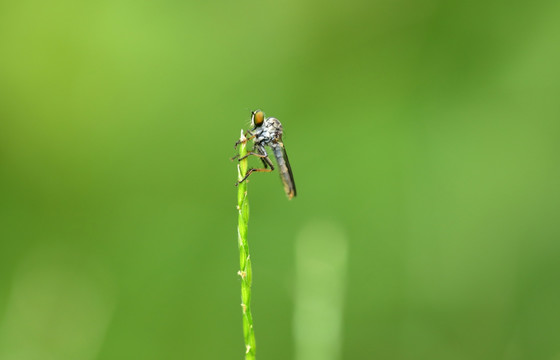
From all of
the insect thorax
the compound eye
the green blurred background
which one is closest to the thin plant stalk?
the compound eye

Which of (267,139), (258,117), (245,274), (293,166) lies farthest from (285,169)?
(245,274)

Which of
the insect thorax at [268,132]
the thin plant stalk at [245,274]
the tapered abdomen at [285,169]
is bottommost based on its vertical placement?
the thin plant stalk at [245,274]

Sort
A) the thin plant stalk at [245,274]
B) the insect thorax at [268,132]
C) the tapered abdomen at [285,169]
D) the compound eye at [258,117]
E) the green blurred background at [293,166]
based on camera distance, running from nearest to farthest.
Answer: the thin plant stalk at [245,274] < the compound eye at [258,117] < the insect thorax at [268,132] < the tapered abdomen at [285,169] < the green blurred background at [293,166]

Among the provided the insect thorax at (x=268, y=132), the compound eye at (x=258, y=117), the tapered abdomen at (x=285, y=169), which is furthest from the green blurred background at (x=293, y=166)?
the compound eye at (x=258, y=117)

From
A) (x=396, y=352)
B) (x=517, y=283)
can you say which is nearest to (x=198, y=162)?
(x=396, y=352)

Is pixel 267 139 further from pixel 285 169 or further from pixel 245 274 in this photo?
pixel 245 274

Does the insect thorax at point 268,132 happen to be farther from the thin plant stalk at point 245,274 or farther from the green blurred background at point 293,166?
the thin plant stalk at point 245,274

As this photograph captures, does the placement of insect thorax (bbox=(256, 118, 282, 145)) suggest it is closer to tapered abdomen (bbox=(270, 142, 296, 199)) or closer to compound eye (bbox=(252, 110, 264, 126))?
compound eye (bbox=(252, 110, 264, 126))
